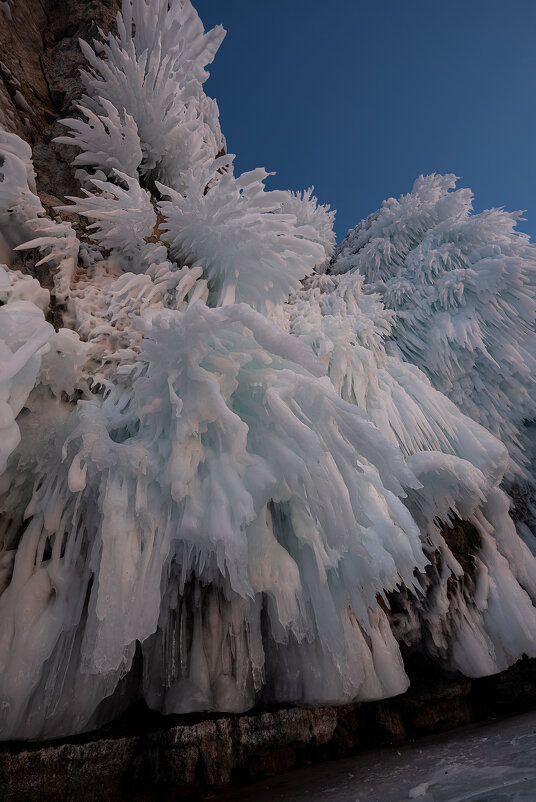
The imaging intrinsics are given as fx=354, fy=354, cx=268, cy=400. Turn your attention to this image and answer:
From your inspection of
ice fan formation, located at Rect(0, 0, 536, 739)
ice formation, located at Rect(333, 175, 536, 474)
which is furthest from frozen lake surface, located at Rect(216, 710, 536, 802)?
ice formation, located at Rect(333, 175, 536, 474)

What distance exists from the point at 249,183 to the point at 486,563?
13.4 feet

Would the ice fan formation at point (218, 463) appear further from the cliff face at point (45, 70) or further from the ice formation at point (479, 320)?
the cliff face at point (45, 70)

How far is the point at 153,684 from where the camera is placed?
7.90 feet

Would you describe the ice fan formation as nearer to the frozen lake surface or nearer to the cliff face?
the frozen lake surface

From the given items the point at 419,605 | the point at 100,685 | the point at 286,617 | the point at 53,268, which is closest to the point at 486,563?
the point at 419,605

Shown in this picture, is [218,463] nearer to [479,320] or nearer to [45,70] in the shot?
[479,320]

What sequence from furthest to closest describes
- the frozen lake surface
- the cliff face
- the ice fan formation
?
the cliff face < the ice fan formation < the frozen lake surface

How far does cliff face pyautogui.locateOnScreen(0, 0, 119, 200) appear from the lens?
4059 mm

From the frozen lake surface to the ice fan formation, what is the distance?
46 cm

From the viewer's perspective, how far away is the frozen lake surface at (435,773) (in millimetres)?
1605

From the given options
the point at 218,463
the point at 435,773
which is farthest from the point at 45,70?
the point at 435,773

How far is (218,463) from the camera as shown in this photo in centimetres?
199

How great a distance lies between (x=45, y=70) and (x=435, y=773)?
27.3 feet

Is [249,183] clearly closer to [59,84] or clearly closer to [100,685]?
[100,685]
